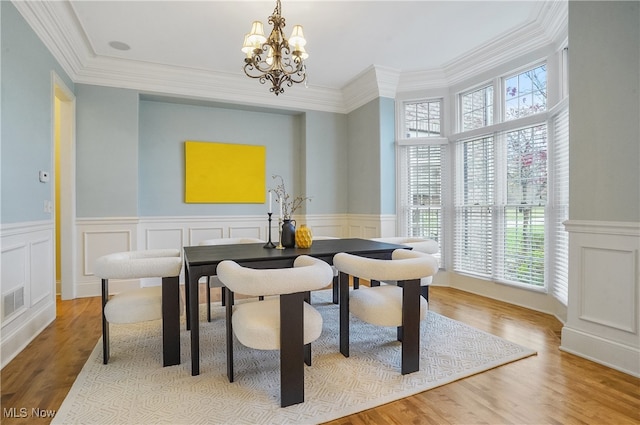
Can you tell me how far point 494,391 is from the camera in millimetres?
1979

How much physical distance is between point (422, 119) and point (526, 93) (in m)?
1.38

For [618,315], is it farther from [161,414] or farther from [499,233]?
[161,414]

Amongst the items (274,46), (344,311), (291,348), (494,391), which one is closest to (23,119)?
(274,46)

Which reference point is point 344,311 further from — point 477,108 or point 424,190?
point 477,108

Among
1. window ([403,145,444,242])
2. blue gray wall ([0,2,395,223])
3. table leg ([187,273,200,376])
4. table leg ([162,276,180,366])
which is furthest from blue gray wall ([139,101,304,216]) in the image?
table leg ([187,273,200,376])

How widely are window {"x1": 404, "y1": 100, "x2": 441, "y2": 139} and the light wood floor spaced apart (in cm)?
294

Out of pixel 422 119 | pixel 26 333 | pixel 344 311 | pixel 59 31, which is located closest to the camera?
pixel 344 311

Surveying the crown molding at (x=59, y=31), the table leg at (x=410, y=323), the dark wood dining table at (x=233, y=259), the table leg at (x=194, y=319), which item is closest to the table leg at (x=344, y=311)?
the dark wood dining table at (x=233, y=259)

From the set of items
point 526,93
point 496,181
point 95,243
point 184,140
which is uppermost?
point 526,93

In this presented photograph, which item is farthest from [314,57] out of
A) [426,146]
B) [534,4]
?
[534,4]

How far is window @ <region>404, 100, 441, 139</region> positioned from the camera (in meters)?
4.81

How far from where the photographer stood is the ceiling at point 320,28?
3172 millimetres

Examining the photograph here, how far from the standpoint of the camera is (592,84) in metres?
2.38

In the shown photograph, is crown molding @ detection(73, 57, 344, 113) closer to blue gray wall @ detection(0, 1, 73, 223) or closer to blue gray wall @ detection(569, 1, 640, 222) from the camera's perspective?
blue gray wall @ detection(0, 1, 73, 223)
